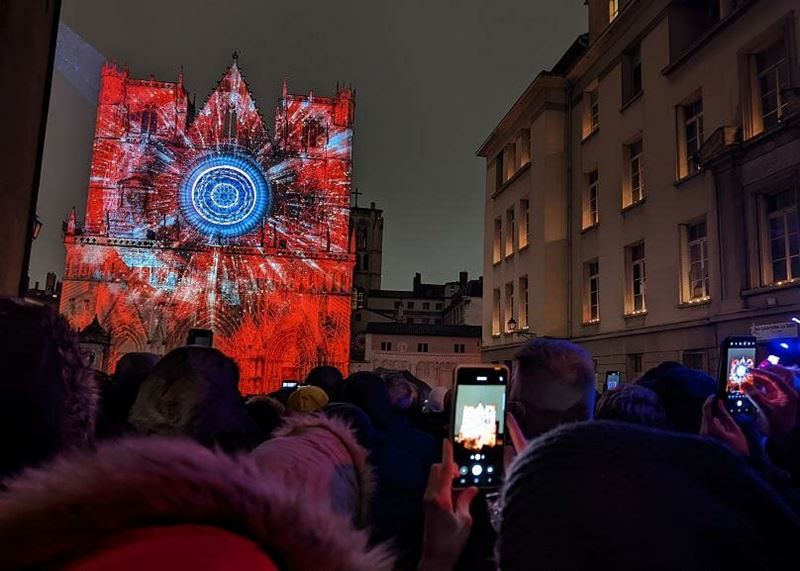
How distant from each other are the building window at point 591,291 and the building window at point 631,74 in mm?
5511

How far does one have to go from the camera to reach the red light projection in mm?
46500

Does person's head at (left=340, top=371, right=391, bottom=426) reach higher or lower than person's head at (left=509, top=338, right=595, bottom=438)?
lower

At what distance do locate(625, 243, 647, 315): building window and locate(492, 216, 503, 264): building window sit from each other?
10185 millimetres

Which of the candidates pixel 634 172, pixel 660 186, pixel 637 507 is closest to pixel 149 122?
pixel 634 172

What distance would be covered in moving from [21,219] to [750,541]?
25.7 feet

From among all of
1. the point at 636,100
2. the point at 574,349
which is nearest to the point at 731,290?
the point at 636,100

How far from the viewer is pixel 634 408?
2.69 metres

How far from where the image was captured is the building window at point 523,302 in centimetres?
2438

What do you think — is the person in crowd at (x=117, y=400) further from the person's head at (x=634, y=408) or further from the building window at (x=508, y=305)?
the building window at (x=508, y=305)

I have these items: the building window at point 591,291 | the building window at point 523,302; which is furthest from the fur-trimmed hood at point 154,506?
the building window at point 523,302

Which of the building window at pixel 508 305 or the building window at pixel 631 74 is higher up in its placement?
the building window at pixel 631 74

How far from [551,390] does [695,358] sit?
13.2m

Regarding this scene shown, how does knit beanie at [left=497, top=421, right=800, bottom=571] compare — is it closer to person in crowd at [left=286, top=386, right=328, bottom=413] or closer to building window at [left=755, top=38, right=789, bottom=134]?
person in crowd at [left=286, top=386, right=328, bottom=413]

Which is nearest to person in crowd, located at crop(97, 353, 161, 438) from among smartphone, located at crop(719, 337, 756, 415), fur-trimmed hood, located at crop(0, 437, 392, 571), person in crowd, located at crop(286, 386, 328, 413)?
person in crowd, located at crop(286, 386, 328, 413)
